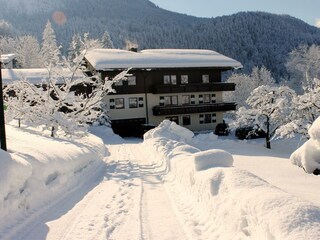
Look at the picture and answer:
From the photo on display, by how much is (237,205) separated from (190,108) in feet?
111

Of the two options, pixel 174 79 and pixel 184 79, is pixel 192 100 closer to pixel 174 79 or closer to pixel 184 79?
pixel 184 79

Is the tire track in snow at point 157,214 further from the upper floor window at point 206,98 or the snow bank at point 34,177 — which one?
the upper floor window at point 206,98

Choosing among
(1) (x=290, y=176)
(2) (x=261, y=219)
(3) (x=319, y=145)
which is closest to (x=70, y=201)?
(2) (x=261, y=219)

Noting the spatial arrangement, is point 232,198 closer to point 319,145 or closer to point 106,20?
point 319,145

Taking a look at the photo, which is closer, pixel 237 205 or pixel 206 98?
pixel 237 205

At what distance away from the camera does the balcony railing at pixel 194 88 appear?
38.6m

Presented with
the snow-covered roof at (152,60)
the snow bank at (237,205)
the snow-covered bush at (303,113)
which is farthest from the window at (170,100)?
the snow bank at (237,205)

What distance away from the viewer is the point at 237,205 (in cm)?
578

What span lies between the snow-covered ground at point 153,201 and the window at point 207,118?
91.7ft

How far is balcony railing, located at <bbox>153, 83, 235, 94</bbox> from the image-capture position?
38.6 m

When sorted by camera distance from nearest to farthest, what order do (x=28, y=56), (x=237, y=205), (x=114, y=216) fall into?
(x=237, y=205) < (x=114, y=216) < (x=28, y=56)

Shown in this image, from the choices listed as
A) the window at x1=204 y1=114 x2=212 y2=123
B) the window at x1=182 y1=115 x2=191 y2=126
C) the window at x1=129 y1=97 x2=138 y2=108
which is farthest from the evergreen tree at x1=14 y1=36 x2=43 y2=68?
the window at x1=204 y1=114 x2=212 y2=123

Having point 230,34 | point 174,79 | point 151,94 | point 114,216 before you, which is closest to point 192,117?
point 174,79

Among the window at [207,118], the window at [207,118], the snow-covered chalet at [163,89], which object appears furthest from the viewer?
the window at [207,118]
